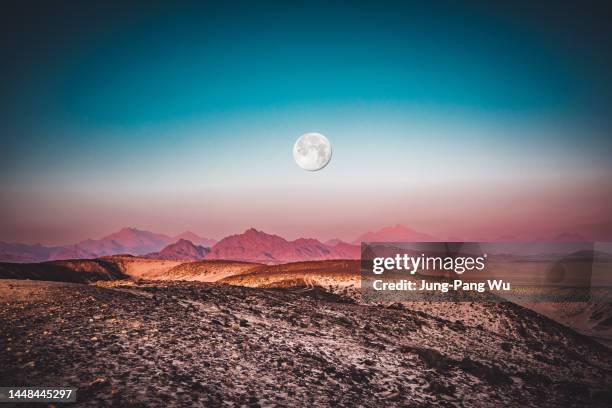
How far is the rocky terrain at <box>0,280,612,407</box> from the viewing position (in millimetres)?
9492

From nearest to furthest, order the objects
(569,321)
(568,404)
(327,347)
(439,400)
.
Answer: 1. (439,400)
2. (568,404)
3. (327,347)
4. (569,321)

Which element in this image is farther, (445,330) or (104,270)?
(104,270)

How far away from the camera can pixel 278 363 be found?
12.4 metres

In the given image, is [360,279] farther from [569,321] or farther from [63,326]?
[569,321]

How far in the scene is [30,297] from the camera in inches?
620

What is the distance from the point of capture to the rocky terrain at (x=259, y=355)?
9.49 m

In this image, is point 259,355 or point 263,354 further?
point 263,354

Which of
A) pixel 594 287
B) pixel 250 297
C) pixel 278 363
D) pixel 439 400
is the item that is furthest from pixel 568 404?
pixel 594 287

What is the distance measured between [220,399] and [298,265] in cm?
4428

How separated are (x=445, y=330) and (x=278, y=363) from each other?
44.4ft

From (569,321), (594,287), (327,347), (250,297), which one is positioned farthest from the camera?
(594,287)

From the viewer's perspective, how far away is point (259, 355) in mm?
12844

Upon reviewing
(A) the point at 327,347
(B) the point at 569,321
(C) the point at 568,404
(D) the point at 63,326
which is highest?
(D) the point at 63,326

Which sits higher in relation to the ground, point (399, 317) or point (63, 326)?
point (63, 326)
